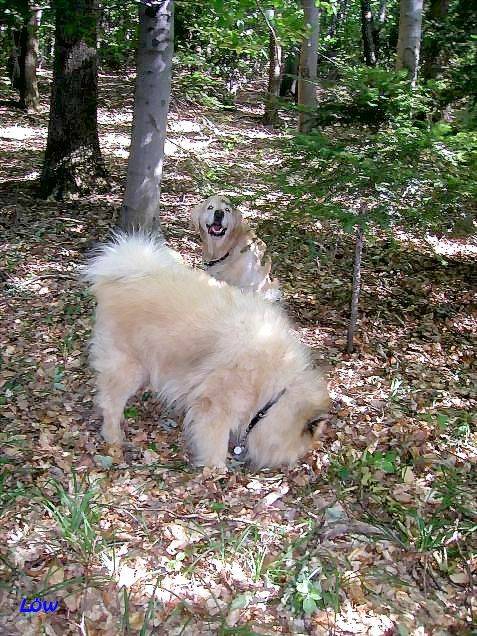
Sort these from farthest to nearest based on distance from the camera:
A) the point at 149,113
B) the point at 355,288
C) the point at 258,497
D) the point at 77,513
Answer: the point at 149,113 < the point at 355,288 < the point at 258,497 < the point at 77,513

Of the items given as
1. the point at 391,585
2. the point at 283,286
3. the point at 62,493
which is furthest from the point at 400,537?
the point at 283,286

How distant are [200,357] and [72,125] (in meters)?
5.08

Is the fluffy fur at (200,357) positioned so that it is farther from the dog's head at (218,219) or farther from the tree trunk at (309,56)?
the tree trunk at (309,56)

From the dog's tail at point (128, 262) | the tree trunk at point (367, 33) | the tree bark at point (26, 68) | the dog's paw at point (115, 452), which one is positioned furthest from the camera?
the tree trunk at point (367, 33)

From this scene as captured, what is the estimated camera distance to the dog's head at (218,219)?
541 cm

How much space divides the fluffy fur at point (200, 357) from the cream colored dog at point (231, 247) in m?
1.53

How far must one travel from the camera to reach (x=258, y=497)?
11.3 feet

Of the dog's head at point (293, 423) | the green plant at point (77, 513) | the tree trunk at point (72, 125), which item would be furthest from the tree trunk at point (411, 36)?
the green plant at point (77, 513)

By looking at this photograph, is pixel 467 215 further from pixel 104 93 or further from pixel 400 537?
pixel 104 93

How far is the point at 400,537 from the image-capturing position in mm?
3014

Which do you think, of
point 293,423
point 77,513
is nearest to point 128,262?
point 293,423

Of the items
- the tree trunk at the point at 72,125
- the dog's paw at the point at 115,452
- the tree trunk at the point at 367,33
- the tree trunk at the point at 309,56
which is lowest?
the dog's paw at the point at 115,452

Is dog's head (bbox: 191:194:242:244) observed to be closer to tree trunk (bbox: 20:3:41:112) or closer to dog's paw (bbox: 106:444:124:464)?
dog's paw (bbox: 106:444:124:464)

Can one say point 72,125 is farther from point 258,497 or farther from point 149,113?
point 258,497
